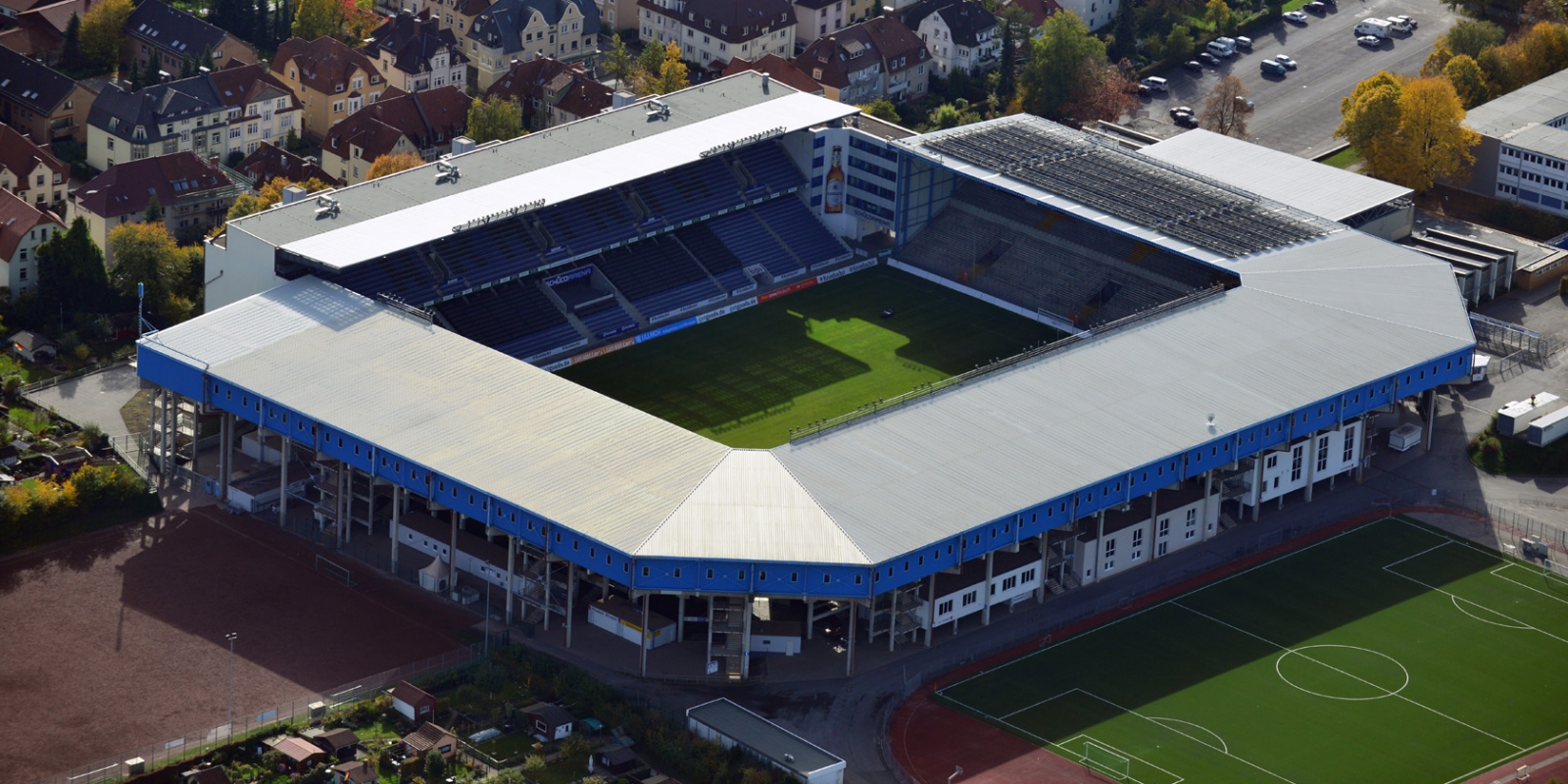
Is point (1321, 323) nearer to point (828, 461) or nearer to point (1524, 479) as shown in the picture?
point (1524, 479)

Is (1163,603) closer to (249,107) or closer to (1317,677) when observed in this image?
(1317,677)

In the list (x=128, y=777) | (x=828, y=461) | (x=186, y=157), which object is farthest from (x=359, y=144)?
(x=128, y=777)

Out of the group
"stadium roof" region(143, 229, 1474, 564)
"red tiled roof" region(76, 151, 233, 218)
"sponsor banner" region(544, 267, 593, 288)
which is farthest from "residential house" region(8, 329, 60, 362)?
"sponsor banner" region(544, 267, 593, 288)

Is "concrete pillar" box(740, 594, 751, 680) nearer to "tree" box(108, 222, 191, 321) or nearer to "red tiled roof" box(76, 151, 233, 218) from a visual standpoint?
"tree" box(108, 222, 191, 321)

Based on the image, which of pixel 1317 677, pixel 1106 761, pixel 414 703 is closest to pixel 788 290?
pixel 1317 677

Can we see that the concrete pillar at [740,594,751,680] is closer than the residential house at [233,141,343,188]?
Yes

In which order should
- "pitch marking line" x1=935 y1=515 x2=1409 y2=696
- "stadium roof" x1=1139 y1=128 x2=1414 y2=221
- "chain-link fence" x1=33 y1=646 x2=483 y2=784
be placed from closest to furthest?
"chain-link fence" x1=33 y1=646 x2=483 y2=784
"pitch marking line" x1=935 y1=515 x2=1409 y2=696
"stadium roof" x1=1139 y1=128 x2=1414 y2=221
